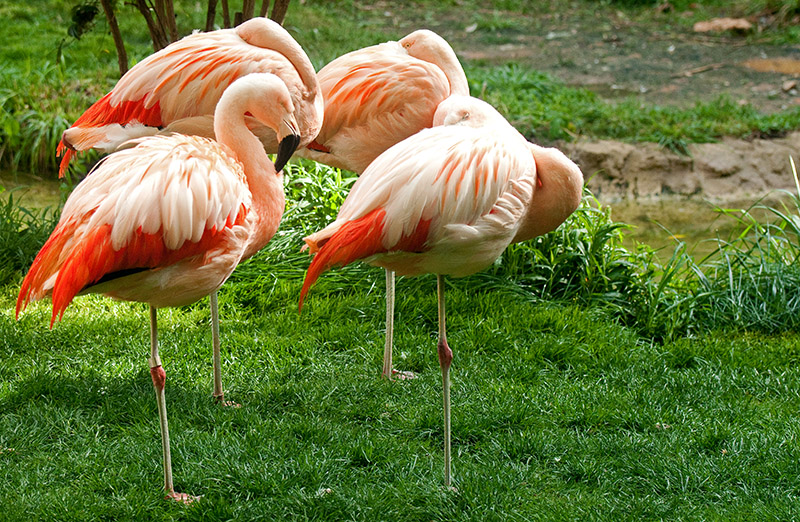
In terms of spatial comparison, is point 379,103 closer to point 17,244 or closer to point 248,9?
point 248,9

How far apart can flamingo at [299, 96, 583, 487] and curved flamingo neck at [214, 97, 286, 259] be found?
32 cm

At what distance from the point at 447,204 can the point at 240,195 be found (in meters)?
0.78

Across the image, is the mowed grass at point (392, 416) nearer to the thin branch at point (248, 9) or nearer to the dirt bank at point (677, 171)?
the thin branch at point (248, 9)

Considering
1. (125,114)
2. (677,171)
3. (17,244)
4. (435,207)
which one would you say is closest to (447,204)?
(435,207)

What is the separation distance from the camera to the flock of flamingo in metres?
2.80

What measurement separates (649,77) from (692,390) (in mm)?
6139

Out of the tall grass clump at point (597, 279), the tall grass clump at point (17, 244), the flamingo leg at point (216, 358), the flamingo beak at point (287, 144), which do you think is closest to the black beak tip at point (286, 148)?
the flamingo beak at point (287, 144)

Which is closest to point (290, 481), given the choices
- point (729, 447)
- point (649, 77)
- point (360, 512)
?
point (360, 512)

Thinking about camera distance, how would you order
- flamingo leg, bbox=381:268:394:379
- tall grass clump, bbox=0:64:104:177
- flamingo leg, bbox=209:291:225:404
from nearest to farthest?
1. flamingo leg, bbox=209:291:225:404
2. flamingo leg, bbox=381:268:394:379
3. tall grass clump, bbox=0:64:104:177

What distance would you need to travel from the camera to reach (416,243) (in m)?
2.95

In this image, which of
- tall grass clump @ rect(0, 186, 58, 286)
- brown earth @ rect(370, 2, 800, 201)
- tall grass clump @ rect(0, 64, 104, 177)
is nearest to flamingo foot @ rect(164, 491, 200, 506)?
tall grass clump @ rect(0, 186, 58, 286)

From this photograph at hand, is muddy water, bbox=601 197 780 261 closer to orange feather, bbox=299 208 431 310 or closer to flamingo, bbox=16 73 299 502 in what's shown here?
orange feather, bbox=299 208 431 310

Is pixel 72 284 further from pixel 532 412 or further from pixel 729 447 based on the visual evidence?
pixel 729 447

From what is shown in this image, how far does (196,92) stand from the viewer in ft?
12.4
